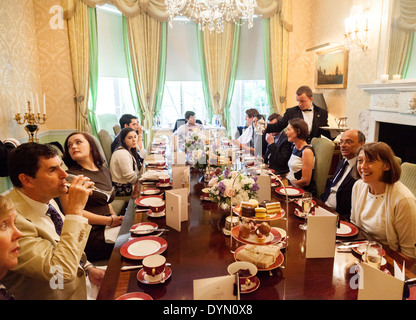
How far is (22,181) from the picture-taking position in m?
1.28

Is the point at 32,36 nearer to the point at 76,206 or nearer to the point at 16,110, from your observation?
the point at 16,110

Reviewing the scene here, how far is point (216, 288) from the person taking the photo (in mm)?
896

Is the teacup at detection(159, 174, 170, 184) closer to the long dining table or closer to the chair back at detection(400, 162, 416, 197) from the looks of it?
the long dining table

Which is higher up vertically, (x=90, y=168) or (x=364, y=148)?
(x=364, y=148)

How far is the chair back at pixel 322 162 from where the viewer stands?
2.57m

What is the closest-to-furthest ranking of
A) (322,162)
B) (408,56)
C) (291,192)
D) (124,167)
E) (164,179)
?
(291,192) < (164,179) < (322,162) < (124,167) < (408,56)

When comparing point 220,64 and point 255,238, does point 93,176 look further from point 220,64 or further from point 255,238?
point 220,64

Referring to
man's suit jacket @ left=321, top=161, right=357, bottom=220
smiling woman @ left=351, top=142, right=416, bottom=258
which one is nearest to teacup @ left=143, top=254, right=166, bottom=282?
smiling woman @ left=351, top=142, right=416, bottom=258

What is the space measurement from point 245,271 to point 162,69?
544 cm

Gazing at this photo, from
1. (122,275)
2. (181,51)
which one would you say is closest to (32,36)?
(181,51)

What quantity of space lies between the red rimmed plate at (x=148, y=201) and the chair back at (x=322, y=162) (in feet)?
4.80

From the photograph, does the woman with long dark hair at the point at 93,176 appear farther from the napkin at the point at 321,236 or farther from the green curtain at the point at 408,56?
the green curtain at the point at 408,56

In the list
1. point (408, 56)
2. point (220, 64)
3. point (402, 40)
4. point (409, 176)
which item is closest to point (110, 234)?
point (409, 176)

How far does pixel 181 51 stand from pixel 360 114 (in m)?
3.70
